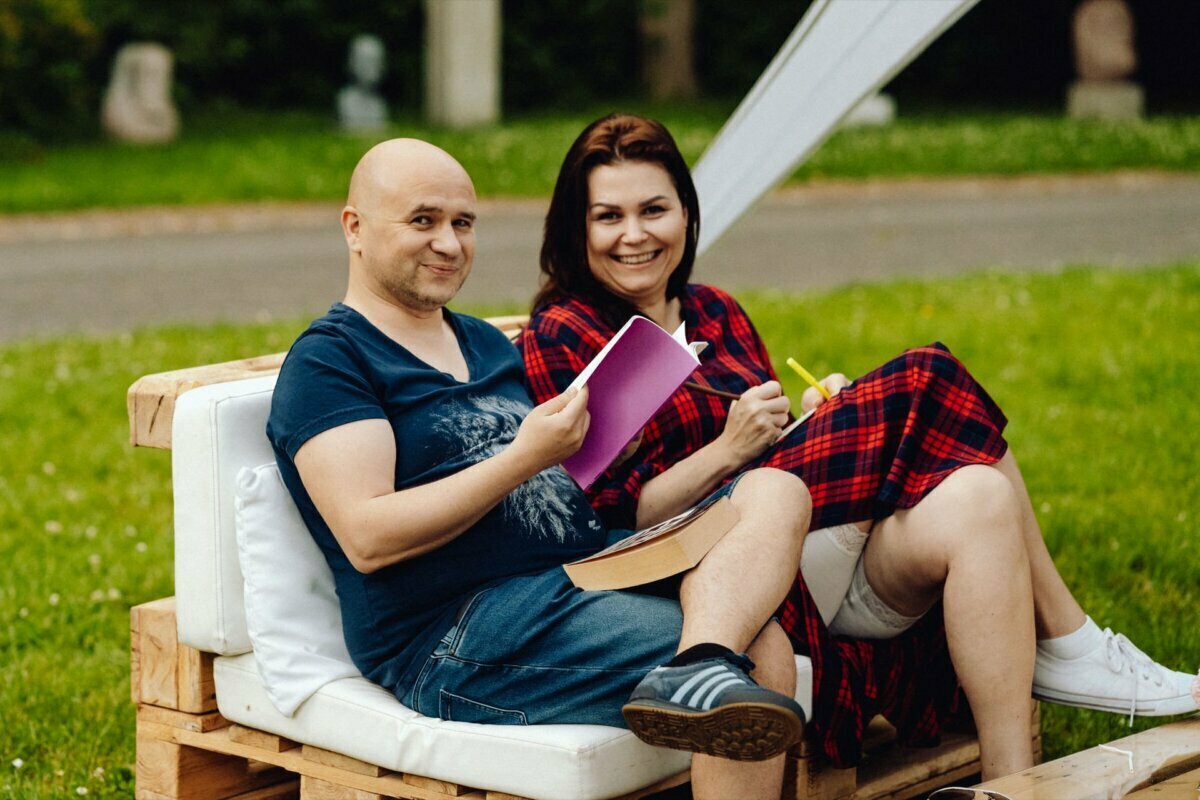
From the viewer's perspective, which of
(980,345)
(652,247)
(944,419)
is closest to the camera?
(944,419)

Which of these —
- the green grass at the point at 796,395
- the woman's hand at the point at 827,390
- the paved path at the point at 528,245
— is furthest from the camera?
the paved path at the point at 528,245

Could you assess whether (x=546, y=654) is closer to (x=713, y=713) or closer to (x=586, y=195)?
(x=713, y=713)

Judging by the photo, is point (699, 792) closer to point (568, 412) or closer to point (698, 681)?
point (698, 681)

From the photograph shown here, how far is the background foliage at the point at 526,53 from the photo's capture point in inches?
653

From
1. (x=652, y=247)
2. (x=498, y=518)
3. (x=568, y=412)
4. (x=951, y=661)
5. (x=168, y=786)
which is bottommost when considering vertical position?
(x=168, y=786)

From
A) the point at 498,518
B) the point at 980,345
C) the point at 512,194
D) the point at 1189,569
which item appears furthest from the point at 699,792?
the point at 512,194

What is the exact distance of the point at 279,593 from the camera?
2992 millimetres

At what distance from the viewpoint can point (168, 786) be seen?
3.25 m

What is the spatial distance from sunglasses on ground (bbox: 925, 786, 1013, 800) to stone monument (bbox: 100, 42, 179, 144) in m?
14.2

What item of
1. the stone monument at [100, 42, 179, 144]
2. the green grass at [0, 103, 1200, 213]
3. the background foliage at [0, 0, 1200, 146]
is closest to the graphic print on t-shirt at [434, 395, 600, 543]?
the green grass at [0, 103, 1200, 213]

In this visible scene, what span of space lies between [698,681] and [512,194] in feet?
35.9

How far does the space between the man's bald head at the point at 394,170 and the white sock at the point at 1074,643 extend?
1.47 metres

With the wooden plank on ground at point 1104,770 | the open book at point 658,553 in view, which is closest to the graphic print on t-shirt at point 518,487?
the open book at point 658,553

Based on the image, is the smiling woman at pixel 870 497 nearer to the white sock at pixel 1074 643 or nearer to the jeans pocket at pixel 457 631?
the white sock at pixel 1074 643
